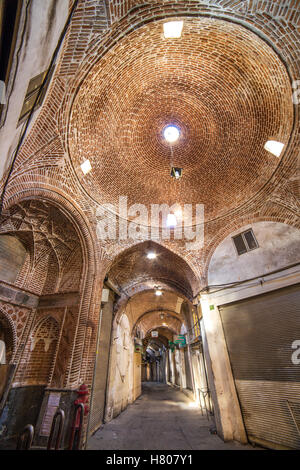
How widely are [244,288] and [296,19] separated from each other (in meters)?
6.96

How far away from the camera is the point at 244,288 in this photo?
6895mm

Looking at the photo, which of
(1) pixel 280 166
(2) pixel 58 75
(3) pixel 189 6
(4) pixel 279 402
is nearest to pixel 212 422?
(4) pixel 279 402

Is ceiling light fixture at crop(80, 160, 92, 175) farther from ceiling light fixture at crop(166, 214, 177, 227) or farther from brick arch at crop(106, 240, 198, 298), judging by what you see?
ceiling light fixture at crop(166, 214, 177, 227)

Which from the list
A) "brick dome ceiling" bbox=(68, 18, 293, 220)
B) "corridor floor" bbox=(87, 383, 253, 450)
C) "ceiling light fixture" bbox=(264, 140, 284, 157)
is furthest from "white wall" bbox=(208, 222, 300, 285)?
"corridor floor" bbox=(87, 383, 253, 450)

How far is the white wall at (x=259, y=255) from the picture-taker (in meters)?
6.41

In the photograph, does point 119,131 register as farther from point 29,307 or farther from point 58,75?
point 29,307

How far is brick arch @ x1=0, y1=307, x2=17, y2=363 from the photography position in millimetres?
6418

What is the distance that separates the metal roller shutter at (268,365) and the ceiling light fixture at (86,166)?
275 inches

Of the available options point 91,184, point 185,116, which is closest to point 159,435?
point 91,184

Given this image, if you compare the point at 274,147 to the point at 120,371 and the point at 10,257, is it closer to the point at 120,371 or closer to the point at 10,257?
the point at 10,257

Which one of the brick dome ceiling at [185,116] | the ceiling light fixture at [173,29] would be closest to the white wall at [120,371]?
the brick dome ceiling at [185,116]

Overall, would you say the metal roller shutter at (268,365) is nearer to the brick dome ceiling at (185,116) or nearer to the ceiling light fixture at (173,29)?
the brick dome ceiling at (185,116)

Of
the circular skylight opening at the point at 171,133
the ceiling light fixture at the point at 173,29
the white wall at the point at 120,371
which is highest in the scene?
the circular skylight opening at the point at 171,133

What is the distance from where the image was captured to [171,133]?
784 cm
